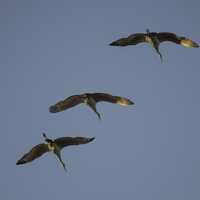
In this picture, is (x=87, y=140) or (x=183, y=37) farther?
(x=183, y=37)

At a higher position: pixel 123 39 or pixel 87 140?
pixel 123 39

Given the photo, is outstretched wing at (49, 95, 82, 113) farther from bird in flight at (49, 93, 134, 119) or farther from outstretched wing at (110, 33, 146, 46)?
outstretched wing at (110, 33, 146, 46)

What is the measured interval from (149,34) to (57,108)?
715cm

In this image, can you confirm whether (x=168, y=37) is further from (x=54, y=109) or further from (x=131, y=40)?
(x=54, y=109)

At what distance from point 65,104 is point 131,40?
542 cm

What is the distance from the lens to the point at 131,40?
40.5 m

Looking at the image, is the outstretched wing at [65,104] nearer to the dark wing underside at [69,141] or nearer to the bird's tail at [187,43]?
the dark wing underside at [69,141]

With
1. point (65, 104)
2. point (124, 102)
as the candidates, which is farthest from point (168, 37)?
point (65, 104)

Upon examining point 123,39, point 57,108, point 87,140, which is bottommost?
point 87,140

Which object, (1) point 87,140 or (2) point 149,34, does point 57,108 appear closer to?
(1) point 87,140

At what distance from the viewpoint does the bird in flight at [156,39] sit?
40344 millimetres

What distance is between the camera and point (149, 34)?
41.1 meters

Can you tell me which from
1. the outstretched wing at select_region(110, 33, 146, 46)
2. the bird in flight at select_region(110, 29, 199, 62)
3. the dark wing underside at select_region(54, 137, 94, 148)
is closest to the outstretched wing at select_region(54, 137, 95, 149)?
the dark wing underside at select_region(54, 137, 94, 148)

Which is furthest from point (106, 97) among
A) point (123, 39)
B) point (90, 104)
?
point (123, 39)
